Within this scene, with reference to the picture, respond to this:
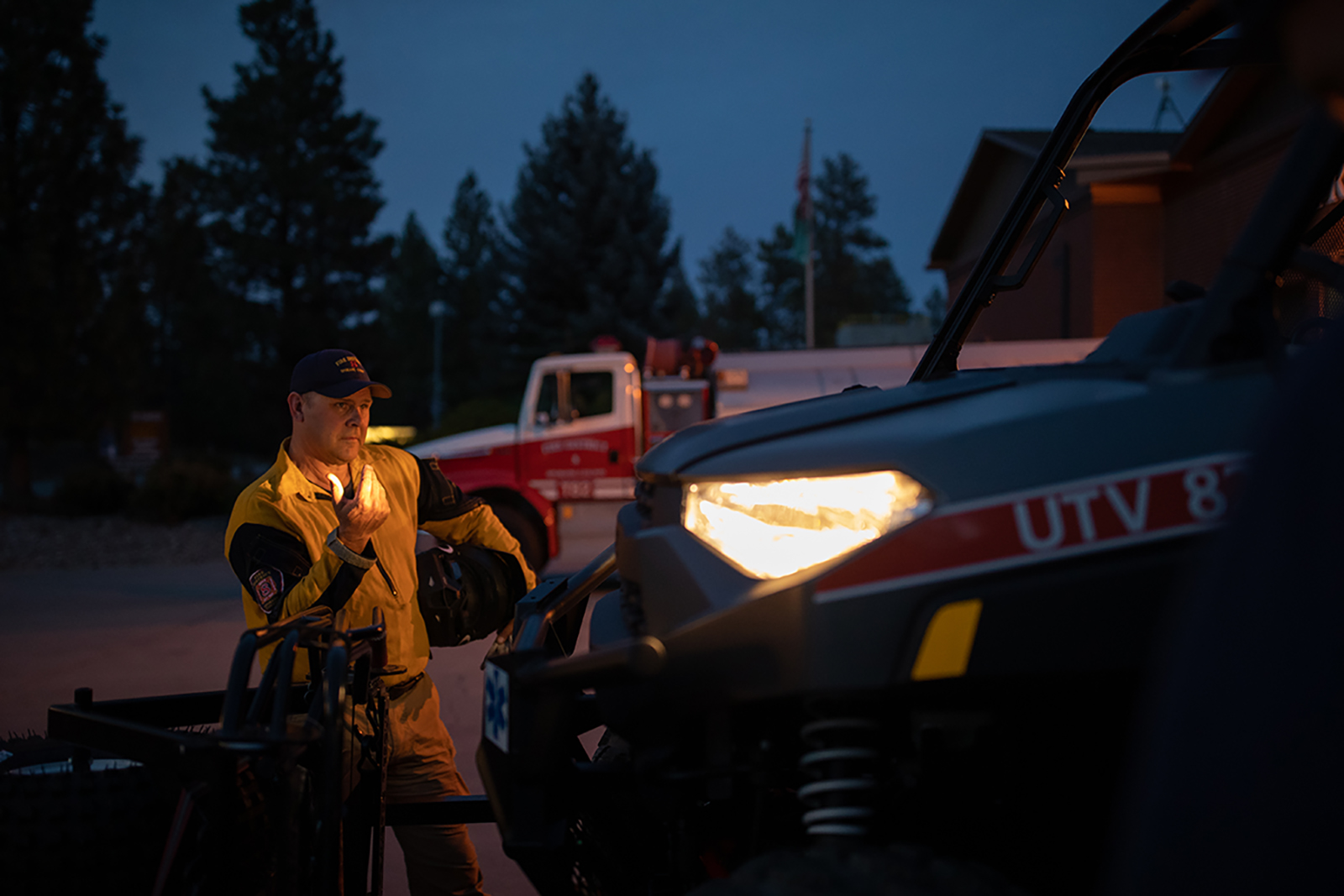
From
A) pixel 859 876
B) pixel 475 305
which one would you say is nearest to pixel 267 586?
pixel 859 876

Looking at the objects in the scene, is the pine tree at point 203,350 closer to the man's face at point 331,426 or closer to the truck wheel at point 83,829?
the man's face at point 331,426

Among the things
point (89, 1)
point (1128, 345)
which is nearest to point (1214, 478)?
point (1128, 345)

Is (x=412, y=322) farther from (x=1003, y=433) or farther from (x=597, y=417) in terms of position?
(x=1003, y=433)

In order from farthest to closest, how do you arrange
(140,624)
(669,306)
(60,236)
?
(669,306) < (60,236) < (140,624)

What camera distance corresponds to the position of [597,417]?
A: 10625mm

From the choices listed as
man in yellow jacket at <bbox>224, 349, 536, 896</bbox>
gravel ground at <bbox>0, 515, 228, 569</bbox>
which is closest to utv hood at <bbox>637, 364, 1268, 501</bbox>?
man in yellow jacket at <bbox>224, 349, 536, 896</bbox>

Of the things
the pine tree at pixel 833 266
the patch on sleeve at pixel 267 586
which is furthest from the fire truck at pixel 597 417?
the pine tree at pixel 833 266

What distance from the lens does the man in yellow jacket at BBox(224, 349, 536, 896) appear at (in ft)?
8.25

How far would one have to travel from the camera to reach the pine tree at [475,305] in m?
36.0

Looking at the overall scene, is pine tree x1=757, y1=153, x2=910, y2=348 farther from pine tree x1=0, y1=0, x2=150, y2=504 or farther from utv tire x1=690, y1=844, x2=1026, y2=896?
utv tire x1=690, y1=844, x2=1026, y2=896

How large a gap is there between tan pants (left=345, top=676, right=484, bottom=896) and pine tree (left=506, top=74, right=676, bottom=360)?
28.2 meters

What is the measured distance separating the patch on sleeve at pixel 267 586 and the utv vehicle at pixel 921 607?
1053 millimetres

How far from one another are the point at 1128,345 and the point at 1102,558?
516mm

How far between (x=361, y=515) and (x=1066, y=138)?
1972 mm
